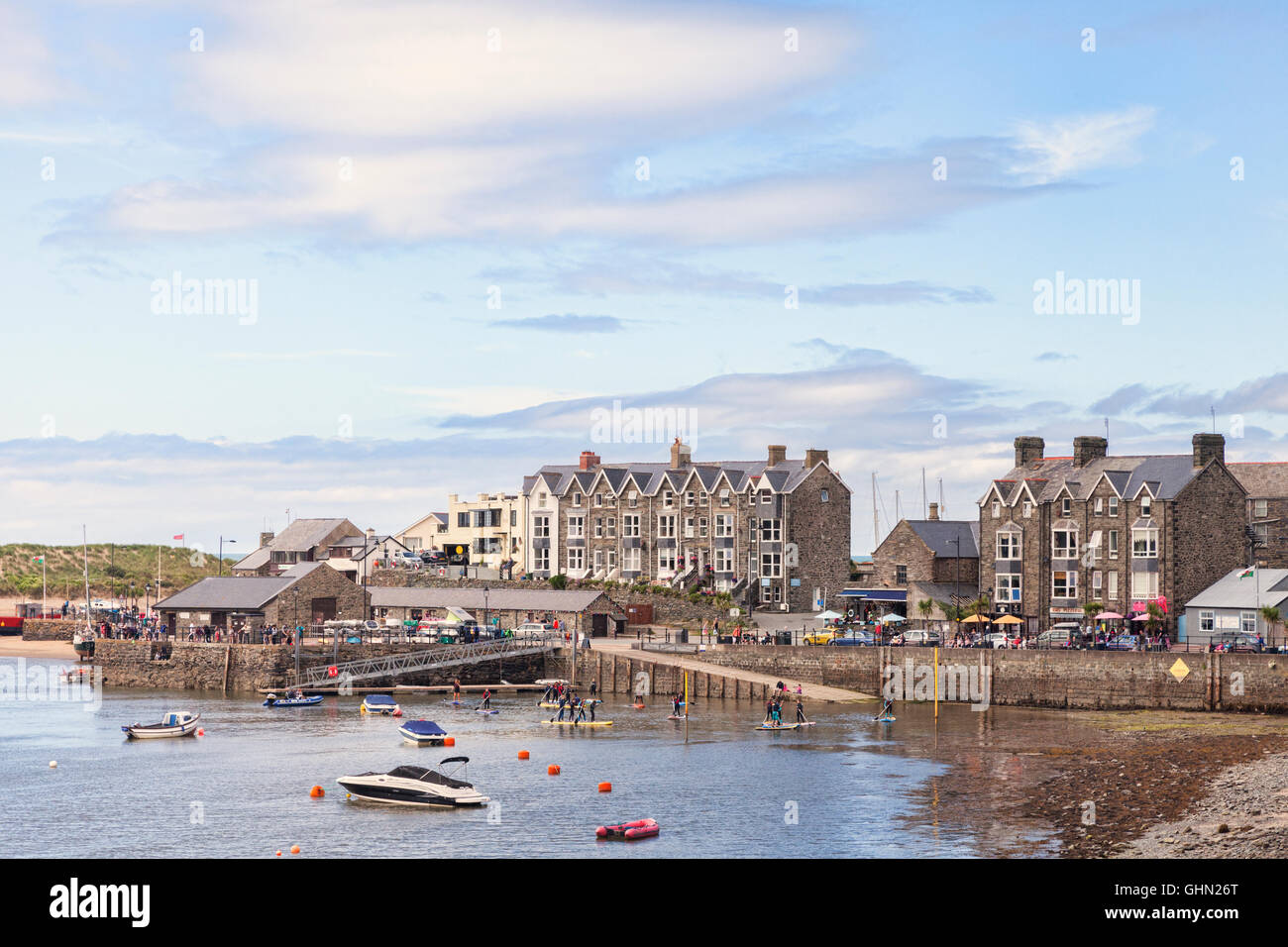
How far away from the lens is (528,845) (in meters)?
39.2

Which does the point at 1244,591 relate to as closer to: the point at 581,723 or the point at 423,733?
the point at 581,723

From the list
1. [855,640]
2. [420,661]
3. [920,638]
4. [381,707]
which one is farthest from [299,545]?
[920,638]

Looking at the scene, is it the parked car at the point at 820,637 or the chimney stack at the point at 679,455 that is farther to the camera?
the chimney stack at the point at 679,455

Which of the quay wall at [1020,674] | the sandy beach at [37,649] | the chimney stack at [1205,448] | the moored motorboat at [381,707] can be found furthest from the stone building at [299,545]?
the chimney stack at [1205,448]

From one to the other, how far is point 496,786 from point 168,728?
22852 mm

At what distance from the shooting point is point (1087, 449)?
3698 inches

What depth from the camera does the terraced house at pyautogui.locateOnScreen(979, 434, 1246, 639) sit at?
8506 centimetres

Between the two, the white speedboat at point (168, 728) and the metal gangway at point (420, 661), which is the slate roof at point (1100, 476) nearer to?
the metal gangway at point (420, 661)

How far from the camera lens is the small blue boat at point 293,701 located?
78.3m

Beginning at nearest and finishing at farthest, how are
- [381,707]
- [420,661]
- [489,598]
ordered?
[381,707] → [420,661] → [489,598]

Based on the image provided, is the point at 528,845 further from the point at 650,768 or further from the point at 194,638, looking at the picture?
the point at 194,638

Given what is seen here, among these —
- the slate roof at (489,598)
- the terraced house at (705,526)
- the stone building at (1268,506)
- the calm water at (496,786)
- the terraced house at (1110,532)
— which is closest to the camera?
the calm water at (496,786)

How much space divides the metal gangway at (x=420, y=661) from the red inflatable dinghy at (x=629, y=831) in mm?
48654

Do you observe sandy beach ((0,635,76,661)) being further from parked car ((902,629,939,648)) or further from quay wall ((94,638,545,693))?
parked car ((902,629,939,648))
